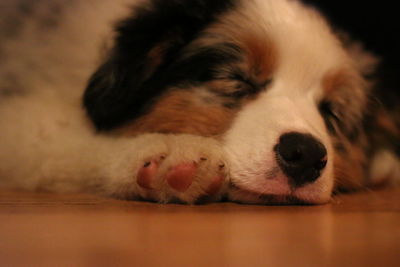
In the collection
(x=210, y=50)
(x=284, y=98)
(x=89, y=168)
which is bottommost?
(x=89, y=168)

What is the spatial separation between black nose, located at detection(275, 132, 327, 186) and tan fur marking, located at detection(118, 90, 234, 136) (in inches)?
10.4

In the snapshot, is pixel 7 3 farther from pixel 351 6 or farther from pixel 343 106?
pixel 351 6

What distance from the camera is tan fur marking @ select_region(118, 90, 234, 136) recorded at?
192 centimetres

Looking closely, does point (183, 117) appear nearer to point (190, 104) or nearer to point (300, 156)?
point (190, 104)

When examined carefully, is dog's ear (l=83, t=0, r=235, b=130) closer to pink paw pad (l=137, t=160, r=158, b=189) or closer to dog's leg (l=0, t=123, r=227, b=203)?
dog's leg (l=0, t=123, r=227, b=203)

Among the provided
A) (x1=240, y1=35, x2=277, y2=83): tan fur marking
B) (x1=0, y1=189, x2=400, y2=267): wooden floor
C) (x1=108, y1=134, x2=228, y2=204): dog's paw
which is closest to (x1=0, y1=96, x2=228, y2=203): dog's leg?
(x1=108, y1=134, x2=228, y2=204): dog's paw

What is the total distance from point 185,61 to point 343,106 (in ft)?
2.24

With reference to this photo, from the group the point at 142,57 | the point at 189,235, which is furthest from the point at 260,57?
the point at 189,235

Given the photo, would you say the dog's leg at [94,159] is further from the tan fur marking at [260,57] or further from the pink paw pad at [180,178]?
the tan fur marking at [260,57]

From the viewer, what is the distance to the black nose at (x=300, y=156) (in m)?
1.68

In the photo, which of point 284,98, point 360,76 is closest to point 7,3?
point 284,98

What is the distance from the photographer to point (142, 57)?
2.09 metres

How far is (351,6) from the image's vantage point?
3.60 m

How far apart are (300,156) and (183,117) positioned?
481 millimetres
